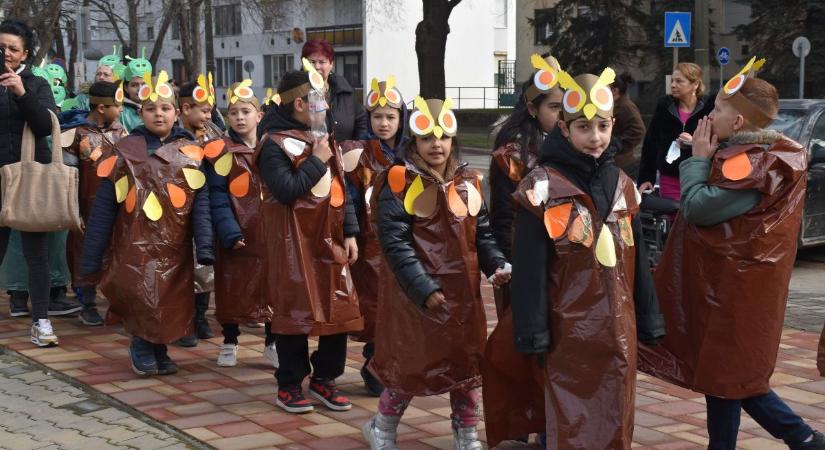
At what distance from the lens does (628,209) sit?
454cm

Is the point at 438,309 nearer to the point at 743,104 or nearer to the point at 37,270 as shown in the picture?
the point at 743,104

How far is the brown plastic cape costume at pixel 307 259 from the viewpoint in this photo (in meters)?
5.81

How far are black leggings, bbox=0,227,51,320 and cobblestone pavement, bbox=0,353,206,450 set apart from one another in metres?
0.72

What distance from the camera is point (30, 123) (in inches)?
290

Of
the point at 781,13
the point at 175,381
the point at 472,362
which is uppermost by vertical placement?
the point at 781,13

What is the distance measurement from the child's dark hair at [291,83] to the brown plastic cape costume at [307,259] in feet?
0.43

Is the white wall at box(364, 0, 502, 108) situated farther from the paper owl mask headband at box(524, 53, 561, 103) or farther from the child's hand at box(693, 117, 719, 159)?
the child's hand at box(693, 117, 719, 159)

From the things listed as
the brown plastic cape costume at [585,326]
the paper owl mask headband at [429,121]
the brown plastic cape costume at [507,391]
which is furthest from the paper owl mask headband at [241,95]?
the brown plastic cape costume at [585,326]

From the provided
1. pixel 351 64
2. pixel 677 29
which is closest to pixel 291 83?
pixel 677 29

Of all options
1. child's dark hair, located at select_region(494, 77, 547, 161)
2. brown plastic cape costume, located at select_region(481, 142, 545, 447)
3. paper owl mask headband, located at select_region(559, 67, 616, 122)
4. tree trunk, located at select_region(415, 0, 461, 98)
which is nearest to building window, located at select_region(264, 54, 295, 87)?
tree trunk, located at select_region(415, 0, 461, 98)

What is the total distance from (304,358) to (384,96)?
4.72 feet

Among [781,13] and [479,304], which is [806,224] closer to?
[479,304]

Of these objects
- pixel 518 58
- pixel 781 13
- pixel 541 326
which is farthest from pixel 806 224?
pixel 518 58

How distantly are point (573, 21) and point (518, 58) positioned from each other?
13.9 meters
